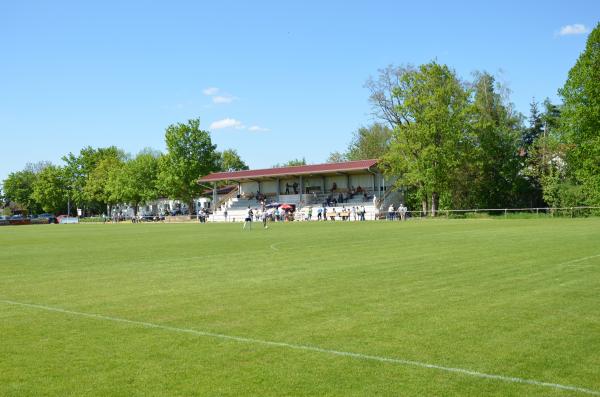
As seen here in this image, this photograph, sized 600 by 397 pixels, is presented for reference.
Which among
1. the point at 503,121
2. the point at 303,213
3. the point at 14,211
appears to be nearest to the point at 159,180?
the point at 303,213

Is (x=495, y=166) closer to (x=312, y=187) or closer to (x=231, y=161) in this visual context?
(x=312, y=187)

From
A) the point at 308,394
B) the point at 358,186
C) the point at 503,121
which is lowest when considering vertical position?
the point at 308,394

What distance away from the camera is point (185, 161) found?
8988cm

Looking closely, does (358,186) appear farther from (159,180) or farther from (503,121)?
(159,180)

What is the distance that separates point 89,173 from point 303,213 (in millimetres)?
66058

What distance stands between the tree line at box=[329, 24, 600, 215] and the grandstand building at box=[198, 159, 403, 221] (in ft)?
12.9

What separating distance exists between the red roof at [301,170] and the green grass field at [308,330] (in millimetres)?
53864

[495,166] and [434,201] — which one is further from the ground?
[495,166]

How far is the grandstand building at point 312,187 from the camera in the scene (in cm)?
6906

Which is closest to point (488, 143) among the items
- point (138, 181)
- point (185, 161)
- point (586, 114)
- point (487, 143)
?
point (487, 143)

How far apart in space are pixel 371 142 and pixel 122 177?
44.4 meters

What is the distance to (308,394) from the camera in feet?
17.5

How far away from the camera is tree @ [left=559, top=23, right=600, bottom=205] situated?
157 feet

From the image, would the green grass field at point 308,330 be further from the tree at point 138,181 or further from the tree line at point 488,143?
the tree at point 138,181
